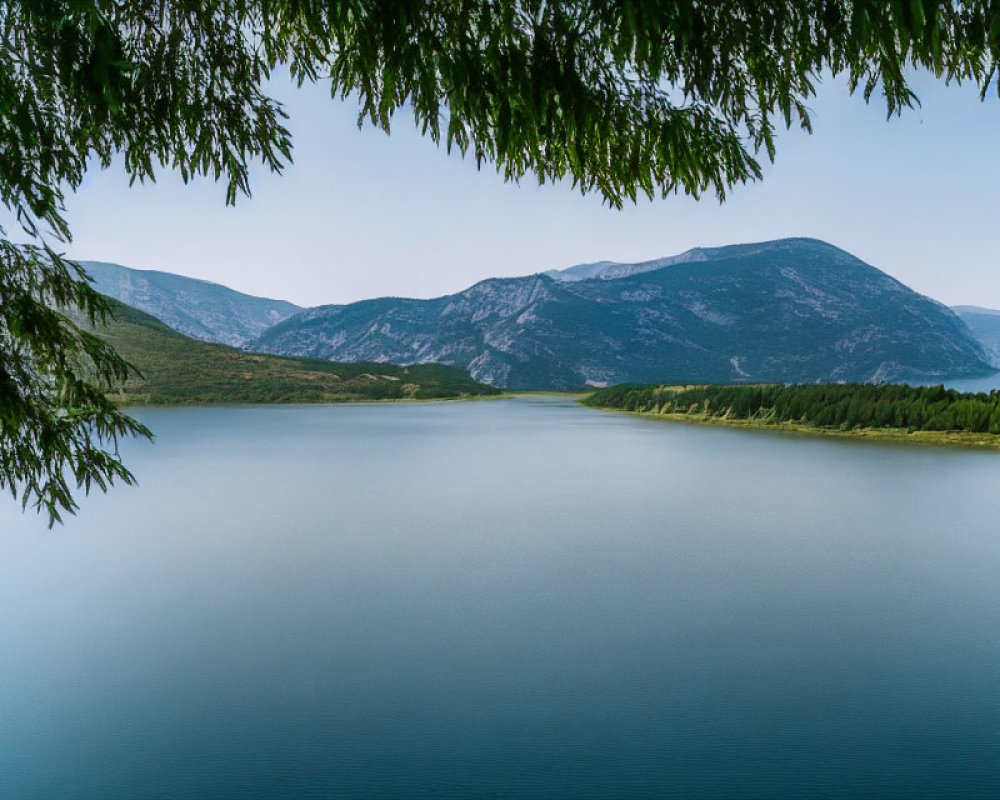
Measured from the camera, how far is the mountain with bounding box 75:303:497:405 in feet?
207

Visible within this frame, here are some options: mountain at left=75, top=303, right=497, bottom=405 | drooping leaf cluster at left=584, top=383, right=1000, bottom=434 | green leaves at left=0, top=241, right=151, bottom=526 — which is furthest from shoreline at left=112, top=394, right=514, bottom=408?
green leaves at left=0, top=241, right=151, bottom=526

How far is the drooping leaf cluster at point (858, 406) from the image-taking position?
24438 mm

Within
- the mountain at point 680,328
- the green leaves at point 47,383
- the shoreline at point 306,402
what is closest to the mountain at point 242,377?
the shoreline at point 306,402

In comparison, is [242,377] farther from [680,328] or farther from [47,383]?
[680,328]

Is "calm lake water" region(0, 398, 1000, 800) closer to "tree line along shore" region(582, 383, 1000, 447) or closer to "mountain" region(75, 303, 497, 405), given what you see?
"tree line along shore" region(582, 383, 1000, 447)

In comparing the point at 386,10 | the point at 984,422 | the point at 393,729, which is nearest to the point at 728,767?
the point at 393,729

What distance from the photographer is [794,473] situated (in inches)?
711

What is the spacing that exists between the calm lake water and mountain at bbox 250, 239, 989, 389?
294ft

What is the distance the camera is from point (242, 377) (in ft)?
231

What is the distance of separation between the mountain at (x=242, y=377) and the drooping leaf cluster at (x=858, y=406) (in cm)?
4482

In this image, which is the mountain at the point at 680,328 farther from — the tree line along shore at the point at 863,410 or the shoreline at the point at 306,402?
the tree line along shore at the point at 863,410

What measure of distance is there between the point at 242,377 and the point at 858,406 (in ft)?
200

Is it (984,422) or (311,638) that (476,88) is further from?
(984,422)

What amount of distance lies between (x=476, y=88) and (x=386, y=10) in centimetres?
36
